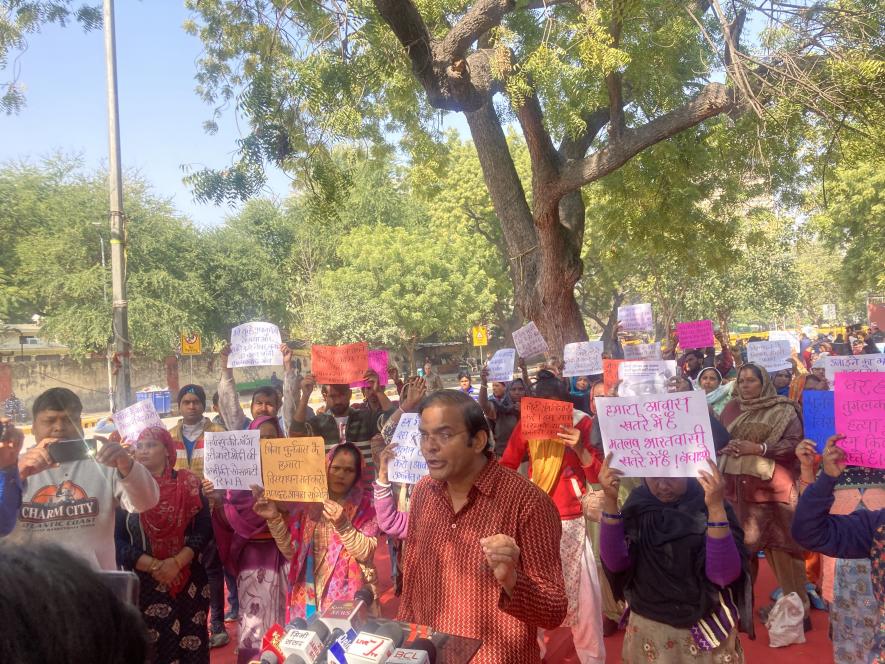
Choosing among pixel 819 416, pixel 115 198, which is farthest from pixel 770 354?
pixel 115 198

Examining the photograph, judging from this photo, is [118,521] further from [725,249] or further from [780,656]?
[725,249]

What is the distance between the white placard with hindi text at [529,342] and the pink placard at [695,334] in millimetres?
3706

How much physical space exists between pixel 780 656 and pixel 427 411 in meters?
3.49

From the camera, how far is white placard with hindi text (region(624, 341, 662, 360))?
27.1 ft

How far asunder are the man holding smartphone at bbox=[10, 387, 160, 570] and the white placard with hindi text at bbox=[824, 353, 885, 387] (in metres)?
4.25

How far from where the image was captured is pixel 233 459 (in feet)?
12.5

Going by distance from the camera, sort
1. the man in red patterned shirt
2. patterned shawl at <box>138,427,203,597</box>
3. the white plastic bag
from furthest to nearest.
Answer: the white plastic bag < patterned shawl at <box>138,427,203,597</box> < the man in red patterned shirt

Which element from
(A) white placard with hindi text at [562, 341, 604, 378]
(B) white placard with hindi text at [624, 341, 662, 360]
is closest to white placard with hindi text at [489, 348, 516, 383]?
(A) white placard with hindi text at [562, 341, 604, 378]

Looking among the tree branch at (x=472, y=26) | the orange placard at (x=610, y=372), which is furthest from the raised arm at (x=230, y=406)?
the tree branch at (x=472, y=26)

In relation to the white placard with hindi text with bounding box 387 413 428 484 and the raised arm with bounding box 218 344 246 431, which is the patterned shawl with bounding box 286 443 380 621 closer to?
the white placard with hindi text with bounding box 387 413 428 484

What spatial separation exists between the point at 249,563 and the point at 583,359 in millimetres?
5143

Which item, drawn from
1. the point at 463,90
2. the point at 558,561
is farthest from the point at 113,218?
the point at 558,561

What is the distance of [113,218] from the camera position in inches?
336

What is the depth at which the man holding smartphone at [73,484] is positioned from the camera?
115 inches
